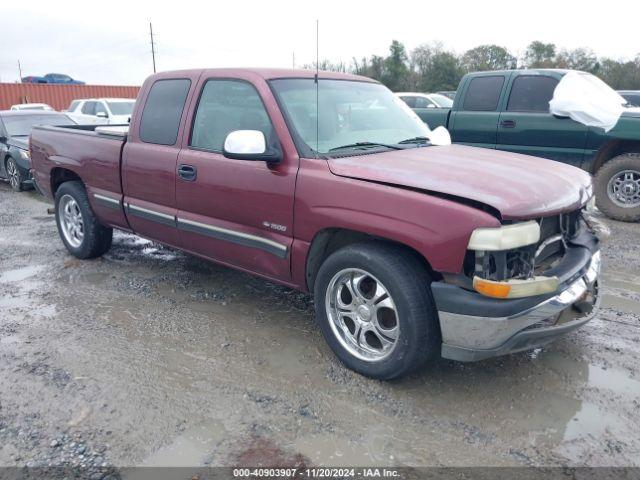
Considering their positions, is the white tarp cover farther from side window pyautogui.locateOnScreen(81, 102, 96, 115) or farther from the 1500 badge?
side window pyautogui.locateOnScreen(81, 102, 96, 115)

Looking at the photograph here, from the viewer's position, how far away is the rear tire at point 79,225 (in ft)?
17.7

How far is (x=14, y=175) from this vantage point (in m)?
10.0

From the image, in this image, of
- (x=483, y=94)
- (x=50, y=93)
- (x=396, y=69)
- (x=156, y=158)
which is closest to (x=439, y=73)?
(x=396, y=69)

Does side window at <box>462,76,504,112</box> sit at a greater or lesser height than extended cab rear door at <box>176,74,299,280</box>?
greater

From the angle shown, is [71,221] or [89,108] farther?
[89,108]

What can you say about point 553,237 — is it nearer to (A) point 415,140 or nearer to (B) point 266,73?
(A) point 415,140

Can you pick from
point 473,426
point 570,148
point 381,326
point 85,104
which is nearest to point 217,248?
point 381,326

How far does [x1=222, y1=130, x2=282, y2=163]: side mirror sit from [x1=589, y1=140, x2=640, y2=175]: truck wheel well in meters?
5.40

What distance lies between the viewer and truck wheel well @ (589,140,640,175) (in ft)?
23.0

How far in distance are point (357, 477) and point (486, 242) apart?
50.0 inches

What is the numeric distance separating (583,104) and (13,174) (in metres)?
9.77

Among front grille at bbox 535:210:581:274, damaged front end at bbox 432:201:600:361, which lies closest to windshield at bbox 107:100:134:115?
front grille at bbox 535:210:581:274

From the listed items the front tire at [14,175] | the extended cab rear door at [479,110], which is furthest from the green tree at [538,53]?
the front tire at [14,175]

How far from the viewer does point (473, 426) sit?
2.82m
